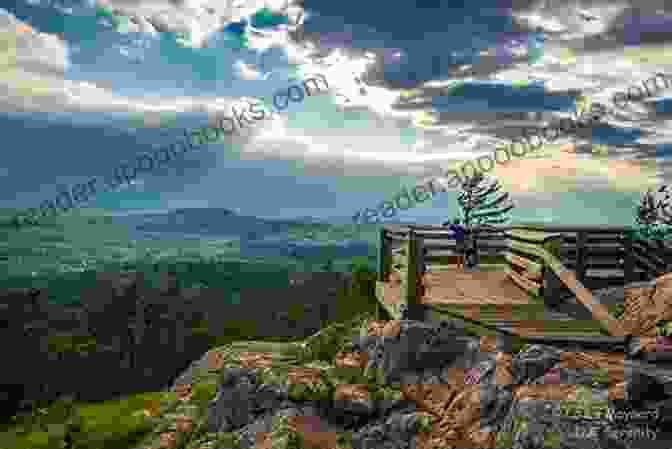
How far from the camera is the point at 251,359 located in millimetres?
12797

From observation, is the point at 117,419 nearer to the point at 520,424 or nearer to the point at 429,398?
the point at 429,398

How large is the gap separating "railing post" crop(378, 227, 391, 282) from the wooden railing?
22.6 inches

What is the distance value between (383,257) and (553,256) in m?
6.07

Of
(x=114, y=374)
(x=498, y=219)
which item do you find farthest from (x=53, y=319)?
(x=498, y=219)

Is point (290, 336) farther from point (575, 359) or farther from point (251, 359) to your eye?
point (575, 359)

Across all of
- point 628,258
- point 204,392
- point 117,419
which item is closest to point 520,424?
point 628,258

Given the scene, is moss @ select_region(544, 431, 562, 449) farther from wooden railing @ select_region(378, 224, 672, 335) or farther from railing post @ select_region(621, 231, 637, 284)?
railing post @ select_region(621, 231, 637, 284)

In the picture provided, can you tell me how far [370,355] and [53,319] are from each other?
95979 millimetres

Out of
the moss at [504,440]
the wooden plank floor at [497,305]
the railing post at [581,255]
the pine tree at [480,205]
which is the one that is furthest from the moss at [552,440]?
the pine tree at [480,205]

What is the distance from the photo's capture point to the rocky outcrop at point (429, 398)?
20.5ft

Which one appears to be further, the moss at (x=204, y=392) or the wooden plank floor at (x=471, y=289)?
the moss at (x=204, y=392)

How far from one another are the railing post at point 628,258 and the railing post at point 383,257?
23.2 ft

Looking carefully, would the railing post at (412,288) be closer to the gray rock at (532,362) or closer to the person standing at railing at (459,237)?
the gray rock at (532,362)

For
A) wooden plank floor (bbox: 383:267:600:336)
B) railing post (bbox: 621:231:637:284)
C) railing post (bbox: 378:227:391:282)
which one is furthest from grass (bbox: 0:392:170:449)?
railing post (bbox: 621:231:637:284)
